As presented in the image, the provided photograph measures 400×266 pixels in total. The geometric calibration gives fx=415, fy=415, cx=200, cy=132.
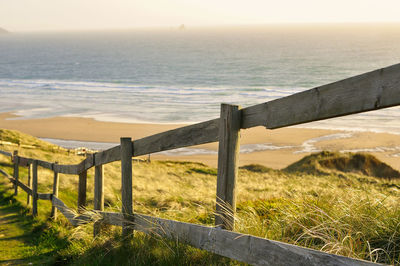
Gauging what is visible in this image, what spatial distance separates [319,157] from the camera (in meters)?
22.5

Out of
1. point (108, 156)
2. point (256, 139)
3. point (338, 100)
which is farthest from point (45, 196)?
point (256, 139)

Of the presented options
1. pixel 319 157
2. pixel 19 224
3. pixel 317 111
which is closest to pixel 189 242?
pixel 317 111

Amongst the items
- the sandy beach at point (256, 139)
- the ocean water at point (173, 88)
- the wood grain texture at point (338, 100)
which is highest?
the wood grain texture at point (338, 100)

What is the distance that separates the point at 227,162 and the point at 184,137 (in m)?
0.58

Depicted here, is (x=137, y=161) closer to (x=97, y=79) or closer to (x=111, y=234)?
(x=111, y=234)

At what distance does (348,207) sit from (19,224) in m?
5.68

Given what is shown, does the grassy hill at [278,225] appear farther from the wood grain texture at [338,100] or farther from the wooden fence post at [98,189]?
the wood grain texture at [338,100]

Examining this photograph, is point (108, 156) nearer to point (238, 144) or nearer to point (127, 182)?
point (127, 182)

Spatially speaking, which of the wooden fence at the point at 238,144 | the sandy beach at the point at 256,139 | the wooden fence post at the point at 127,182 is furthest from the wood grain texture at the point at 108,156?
the sandy beach at the point at 256,139

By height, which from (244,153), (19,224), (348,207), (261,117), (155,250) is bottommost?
(244,153)

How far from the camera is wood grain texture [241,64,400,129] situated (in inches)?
83.4

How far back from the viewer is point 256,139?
105ft

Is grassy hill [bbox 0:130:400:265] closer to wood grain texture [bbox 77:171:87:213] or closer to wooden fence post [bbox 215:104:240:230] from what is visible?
wooden fence post [bbox 215:104:240:230]

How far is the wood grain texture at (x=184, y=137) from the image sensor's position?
344 centimetres
